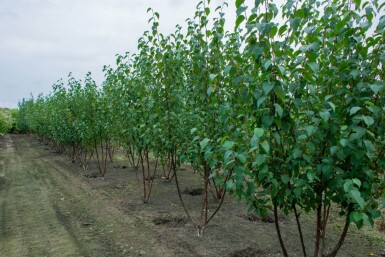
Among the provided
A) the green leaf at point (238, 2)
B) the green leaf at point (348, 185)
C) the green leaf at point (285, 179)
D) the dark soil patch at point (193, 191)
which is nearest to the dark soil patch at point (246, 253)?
the green leaf at point (285, 179)

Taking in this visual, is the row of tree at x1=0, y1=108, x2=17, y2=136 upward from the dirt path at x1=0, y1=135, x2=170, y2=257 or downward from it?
upward

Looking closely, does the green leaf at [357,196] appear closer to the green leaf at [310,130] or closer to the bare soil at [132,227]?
the green leaf at [310,130]

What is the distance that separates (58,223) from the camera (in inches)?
248

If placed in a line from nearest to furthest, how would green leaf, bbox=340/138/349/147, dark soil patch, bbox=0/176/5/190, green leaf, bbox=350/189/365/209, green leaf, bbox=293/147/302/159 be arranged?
1. green leaf, bbox=350/189/365/209
2. green leaf, bbox=340/138/349/147
3. green leaf, bbox=293/147/302/159
4. dark soil patch, bbox=0/176/5/190

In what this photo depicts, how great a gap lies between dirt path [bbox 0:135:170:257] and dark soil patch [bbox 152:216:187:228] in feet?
1.62

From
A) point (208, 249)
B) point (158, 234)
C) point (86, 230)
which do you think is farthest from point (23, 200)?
point (208, 249)

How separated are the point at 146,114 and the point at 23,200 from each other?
4.57 meters

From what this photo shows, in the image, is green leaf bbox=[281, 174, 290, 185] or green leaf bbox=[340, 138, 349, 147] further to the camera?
green leaf bbox=[281, 174, 290, 185]

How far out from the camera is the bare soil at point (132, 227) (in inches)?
195

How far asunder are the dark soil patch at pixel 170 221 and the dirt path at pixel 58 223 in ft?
1.62

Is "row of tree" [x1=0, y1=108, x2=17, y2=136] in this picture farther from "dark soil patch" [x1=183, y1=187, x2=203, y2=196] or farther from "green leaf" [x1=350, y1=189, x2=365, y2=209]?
"green leaf" [x1=350, y1=189, x2=365, y2=209]

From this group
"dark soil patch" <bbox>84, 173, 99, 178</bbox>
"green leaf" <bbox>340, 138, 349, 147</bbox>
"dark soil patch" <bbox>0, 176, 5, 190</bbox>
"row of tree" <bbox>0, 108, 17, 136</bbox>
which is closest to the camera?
"green leaf" <bbox>340, 138, 349, 147</bbox>

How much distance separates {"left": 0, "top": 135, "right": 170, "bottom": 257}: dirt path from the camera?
499 cm

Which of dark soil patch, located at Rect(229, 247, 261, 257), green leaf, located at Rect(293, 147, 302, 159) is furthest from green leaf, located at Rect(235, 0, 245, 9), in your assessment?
dark soil patch, located at Rect(229, 247, 261, 257)
